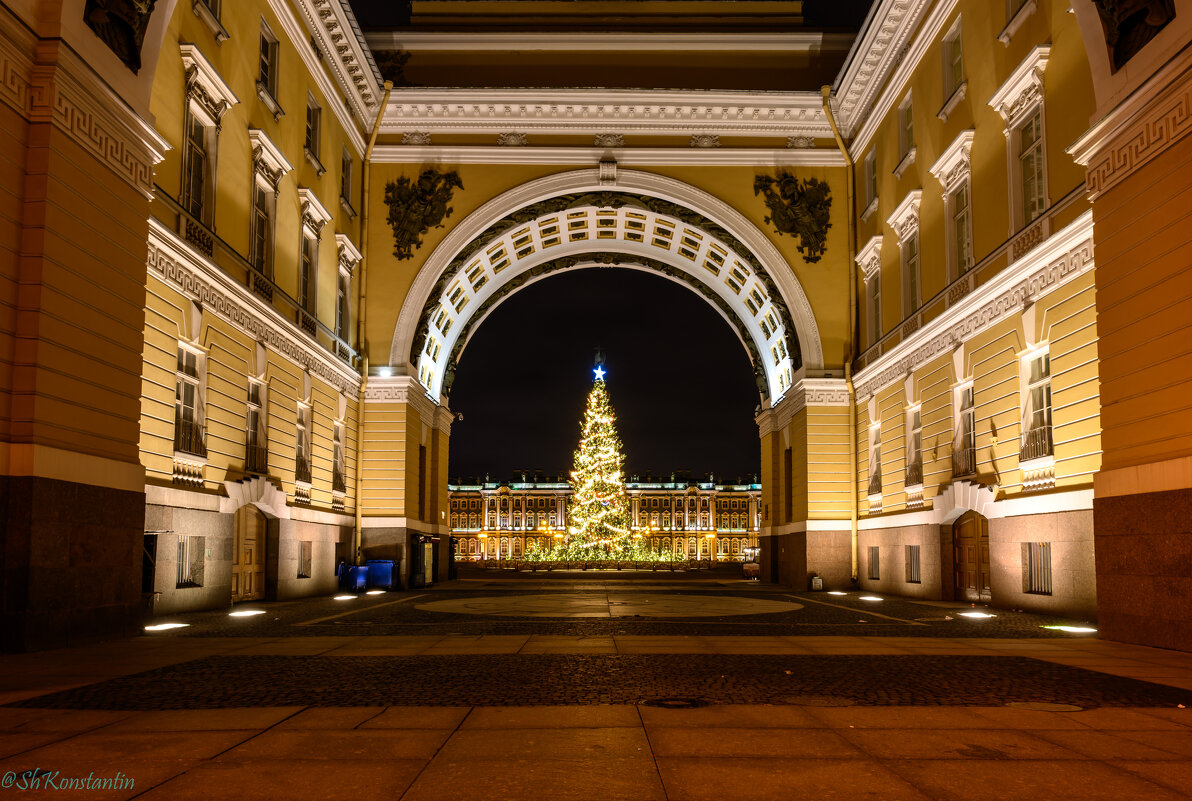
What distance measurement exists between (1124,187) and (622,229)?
24506 millimetres

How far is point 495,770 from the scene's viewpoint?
18.5ft

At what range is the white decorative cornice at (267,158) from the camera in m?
22.4

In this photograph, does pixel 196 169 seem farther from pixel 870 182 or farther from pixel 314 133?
pixel 870 182

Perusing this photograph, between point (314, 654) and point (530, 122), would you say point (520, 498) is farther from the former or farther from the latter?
point (314, 654)

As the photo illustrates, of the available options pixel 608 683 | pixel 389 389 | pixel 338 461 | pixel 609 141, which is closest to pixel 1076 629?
pixel 608 683

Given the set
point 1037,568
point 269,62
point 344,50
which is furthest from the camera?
→ point 344,50

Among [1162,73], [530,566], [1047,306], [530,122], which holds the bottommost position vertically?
[530,566]

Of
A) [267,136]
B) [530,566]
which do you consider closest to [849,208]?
[267,136]

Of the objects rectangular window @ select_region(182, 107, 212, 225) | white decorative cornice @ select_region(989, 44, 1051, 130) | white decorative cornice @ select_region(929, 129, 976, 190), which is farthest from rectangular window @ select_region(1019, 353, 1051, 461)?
rectangular window @ select_region(182, 107, 212, 225)

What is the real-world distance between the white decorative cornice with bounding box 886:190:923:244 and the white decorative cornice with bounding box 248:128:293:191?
16.1 metres

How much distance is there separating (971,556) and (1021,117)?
9.61 m

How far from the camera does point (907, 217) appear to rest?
26875 millimetres

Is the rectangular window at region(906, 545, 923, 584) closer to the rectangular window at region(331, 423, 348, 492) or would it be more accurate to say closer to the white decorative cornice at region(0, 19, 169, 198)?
the rectangular window at region(331, 423, 348, 492)

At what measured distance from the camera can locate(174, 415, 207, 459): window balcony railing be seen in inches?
712
